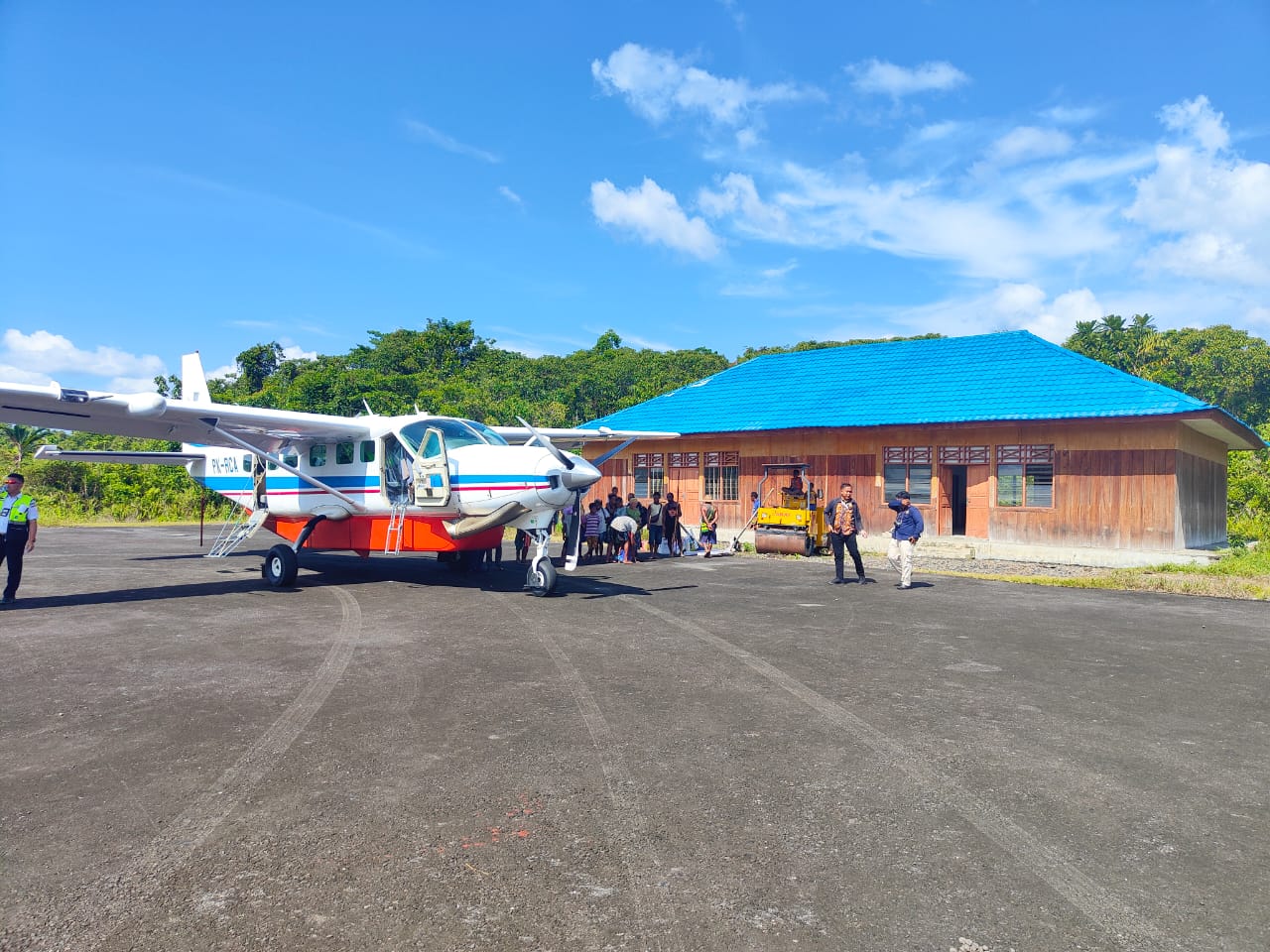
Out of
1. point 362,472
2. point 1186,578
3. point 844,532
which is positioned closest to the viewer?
point 362,472

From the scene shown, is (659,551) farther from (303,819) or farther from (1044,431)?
(303,819)

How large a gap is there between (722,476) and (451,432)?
13605 millimetres

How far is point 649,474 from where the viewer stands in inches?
1089

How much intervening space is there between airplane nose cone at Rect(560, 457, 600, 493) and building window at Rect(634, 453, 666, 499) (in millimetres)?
14593

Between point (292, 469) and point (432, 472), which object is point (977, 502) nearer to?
point (432, 472)

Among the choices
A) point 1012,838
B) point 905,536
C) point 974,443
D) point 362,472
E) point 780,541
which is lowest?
point 1012,838

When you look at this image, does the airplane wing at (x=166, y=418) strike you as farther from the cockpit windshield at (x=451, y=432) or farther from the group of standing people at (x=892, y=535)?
the group of standing people at (x=892, y=535)

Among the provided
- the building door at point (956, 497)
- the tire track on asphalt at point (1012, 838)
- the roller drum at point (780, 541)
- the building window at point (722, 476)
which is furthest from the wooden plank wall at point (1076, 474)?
the tire track on asphalt at point (1012, 838)

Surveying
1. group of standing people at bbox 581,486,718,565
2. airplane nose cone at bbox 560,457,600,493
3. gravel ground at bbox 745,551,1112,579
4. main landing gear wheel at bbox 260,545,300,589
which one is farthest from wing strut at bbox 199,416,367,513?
gravel ground at bbox 745,551,1112,579

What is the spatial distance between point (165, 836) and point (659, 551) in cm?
1933

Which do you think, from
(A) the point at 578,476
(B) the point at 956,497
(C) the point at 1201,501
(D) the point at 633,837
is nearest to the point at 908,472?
(B) the point at 956,497

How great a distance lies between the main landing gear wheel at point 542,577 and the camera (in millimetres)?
12547

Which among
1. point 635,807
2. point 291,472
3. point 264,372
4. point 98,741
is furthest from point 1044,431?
point 264,372

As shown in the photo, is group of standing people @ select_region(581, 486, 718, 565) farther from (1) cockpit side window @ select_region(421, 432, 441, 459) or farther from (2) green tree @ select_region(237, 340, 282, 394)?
(2) green tree @ select_region(237, 340, 282, 394)
